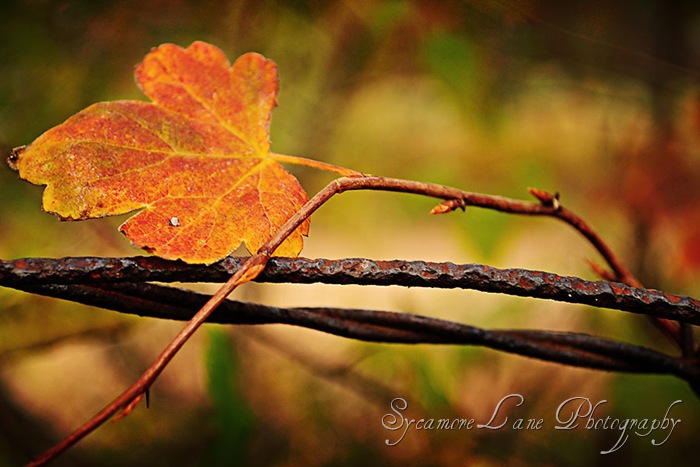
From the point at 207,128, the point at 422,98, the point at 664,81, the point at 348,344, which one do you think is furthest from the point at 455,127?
the point at 207,128

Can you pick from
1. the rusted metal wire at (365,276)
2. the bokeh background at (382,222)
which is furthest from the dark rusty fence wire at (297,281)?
the bokeh background at (382,222)

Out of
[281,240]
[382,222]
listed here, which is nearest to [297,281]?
[281,240]

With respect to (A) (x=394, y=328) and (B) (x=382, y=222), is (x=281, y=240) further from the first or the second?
(B) (x=382, y=222)

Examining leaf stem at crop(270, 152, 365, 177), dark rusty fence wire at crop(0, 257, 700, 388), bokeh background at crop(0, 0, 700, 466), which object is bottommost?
dark rusty fence wire at crop(0, 257, 700, 388)

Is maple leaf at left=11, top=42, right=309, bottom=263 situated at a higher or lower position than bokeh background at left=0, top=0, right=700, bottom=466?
lower

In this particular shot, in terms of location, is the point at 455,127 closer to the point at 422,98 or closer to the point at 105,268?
the point at 422,98

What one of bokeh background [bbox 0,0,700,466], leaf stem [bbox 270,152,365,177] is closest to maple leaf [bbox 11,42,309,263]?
leaf stem [bbox 270,152,365,177]

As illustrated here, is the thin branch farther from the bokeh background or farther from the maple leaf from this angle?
the bokeh background
